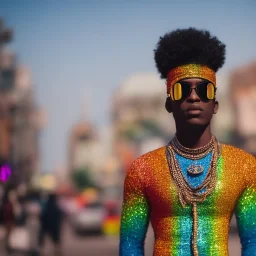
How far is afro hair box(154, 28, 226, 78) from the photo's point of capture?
15.0 ft

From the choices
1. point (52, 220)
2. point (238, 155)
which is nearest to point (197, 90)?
point (238, 155)

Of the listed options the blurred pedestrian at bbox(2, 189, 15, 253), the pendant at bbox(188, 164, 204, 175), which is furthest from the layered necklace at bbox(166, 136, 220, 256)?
the blurred pedestrian at bbox(2, 189, 15, 253)

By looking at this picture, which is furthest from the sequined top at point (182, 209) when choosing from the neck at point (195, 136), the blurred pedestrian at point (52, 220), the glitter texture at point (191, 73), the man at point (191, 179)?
the blurred pedestrian at point (52, 220)

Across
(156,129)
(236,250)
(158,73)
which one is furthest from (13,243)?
(156,129)

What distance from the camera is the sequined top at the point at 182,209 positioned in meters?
4.46

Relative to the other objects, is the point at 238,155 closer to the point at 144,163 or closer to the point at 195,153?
the point at 195,153

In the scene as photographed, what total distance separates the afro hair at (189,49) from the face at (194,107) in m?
0.11

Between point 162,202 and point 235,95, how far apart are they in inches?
4385

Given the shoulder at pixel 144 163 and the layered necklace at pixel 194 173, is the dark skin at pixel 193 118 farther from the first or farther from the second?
the shoulder at pixel 144 163

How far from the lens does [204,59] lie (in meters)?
4.56

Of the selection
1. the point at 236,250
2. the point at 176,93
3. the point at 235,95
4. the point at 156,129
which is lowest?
the point at 176,93

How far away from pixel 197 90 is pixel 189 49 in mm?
213

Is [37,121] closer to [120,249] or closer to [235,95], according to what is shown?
[235,95]

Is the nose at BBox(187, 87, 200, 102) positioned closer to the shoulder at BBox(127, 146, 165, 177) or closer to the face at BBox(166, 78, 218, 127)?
the face at BBox(166, 78, 218, 127)
